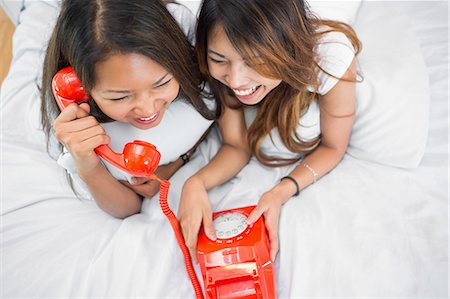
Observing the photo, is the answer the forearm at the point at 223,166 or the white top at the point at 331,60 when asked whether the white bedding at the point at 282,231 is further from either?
the white top at the point at 331,60

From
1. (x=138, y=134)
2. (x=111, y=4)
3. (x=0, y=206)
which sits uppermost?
(x=111, y=4)

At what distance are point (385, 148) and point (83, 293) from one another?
2.49 feet

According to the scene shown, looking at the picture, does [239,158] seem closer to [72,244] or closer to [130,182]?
[130,182]

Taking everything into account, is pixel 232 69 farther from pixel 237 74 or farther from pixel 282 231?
pixel 282 231

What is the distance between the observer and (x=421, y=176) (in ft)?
3.63

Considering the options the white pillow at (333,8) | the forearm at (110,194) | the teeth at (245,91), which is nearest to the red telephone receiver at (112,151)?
the forearm at (110,194)

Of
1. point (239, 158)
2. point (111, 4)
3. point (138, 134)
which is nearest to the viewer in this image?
point (111, 4)

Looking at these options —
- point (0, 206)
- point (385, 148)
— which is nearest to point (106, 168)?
point (0, 206)

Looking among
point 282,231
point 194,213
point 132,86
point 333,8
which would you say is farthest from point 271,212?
point 333,8

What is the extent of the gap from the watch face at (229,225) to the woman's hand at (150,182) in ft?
0.75

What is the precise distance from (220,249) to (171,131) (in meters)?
0.34

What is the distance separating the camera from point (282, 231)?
1024 mm

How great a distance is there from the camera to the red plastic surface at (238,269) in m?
0.88

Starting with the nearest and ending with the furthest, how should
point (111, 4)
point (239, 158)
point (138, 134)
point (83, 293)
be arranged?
point (111, 4)
point (83, 293)
point (138, 134)
point (239, 158)
